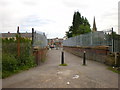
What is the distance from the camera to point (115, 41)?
8352 millimetres

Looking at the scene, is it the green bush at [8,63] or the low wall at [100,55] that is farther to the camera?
the low wall at [100,55]

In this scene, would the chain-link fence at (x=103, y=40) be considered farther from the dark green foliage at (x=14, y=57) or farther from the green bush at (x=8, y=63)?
the green bush at (x=8, y=63)

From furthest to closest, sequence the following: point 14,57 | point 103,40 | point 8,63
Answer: point 103,40, point 14,57, point 8,63

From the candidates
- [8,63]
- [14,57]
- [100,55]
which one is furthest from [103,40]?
[8,63]

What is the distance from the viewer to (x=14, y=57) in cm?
681

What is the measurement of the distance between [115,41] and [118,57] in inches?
48.8

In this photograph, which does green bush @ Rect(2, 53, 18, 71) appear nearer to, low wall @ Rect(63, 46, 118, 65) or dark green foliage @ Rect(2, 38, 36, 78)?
dark green foliage @ Rect(2, 38, 36, 78)

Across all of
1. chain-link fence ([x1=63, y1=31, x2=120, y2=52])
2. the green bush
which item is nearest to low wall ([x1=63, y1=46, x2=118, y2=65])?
chain-link fence ([x1=63, y1=31, x2=120, y2=52])

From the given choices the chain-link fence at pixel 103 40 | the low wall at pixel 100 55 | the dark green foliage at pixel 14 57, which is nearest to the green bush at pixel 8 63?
the dark green foliage at pixel 14 57

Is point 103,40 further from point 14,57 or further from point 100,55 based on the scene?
point 14,57

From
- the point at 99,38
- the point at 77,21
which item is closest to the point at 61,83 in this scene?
the point at 99,38

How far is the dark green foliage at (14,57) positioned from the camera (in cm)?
618

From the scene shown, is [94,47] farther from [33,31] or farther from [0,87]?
[0,87]

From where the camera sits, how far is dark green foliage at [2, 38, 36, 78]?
6.18 metres
